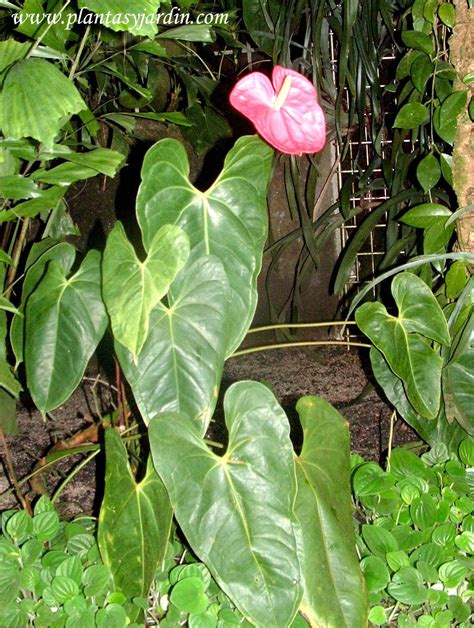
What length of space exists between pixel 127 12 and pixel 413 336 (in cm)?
55

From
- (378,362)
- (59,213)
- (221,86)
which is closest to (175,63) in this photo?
(221,86)

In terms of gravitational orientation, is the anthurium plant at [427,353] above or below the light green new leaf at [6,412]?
above

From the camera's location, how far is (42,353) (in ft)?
2.60

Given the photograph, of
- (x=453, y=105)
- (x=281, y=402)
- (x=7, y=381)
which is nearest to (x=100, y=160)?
(x=7, y=381)

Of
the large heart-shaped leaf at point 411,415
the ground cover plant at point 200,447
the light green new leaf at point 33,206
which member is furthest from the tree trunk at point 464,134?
the light green new leaf at point 33,206

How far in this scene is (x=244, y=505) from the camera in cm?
73

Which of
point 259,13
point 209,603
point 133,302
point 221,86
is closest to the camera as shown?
point 133,302

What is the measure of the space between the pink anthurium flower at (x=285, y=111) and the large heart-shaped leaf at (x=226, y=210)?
92 millimetres

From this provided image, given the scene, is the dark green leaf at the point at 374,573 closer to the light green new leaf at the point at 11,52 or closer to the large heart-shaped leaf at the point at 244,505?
the large heart-shaped leaf at the point at 244,505

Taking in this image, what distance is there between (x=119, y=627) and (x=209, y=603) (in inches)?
4.5

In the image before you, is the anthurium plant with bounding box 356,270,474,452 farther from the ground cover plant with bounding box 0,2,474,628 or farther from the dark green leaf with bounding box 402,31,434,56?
the dark green leaf with bounding box 402,31,434,56

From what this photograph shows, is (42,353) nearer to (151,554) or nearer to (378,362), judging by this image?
(151,554)

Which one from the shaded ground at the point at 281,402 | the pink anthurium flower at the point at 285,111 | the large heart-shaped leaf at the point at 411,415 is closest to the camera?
the pink anthurium flower at the point at 285,111

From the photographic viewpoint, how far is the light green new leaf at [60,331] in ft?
2.57
